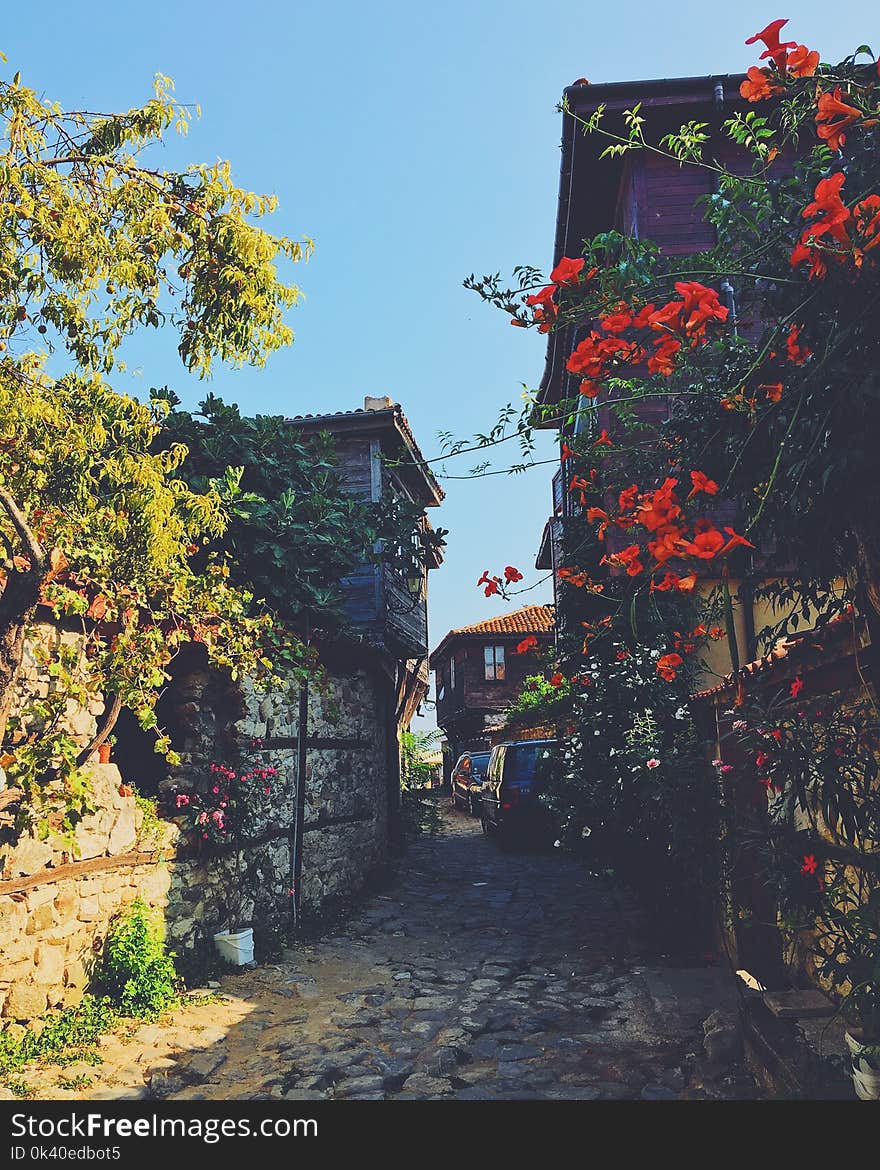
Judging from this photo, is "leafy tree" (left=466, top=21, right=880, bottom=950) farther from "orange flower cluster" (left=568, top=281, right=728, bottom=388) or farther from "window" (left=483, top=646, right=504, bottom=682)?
"window" (left=483, top=646, right=504, bottom=682)

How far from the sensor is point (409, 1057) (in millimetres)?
5293

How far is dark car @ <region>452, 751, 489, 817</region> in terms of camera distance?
70.3ft

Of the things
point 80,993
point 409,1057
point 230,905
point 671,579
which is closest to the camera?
point 671,579

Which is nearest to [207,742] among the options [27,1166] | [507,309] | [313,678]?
[313,678]

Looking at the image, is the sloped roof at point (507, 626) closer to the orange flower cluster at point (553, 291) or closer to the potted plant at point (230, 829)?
the potted plant at point (230, 829)

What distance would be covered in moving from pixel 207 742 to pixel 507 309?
5405mm

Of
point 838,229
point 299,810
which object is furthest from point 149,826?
point 838,229

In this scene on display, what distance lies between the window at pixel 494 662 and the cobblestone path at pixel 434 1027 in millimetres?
22230

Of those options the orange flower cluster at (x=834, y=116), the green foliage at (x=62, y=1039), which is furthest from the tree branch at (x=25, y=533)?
the orange flower cluster at (x=834, y=116)

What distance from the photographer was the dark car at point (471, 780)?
21.4 m

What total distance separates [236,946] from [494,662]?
81.8 feet

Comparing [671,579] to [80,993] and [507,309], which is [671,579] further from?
[80,993]

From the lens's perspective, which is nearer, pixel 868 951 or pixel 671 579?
pixel 868 951

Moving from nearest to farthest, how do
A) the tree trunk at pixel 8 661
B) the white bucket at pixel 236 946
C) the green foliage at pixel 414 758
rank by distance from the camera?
1. the tree trunk at pixel 8 661
2. the white bucket at pixel 236 946
3. the green foliage at pixel 414 758
